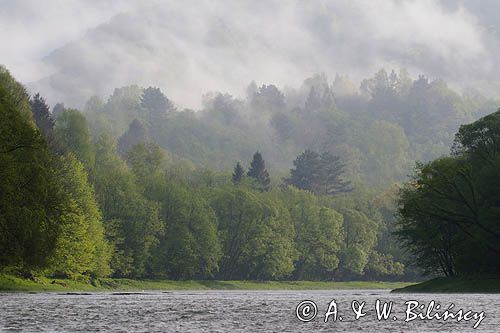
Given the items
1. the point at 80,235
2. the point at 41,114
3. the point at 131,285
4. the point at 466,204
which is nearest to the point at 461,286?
the point at 466,204

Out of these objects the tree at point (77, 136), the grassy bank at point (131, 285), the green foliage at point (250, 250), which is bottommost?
the grassy bank at point (131, 285)

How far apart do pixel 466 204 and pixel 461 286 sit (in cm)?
994

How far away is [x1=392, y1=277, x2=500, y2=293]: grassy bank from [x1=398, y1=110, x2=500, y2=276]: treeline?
9.02 feet

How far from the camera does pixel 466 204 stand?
107375 millimetres

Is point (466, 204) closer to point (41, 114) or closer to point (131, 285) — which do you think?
point (131, 285)

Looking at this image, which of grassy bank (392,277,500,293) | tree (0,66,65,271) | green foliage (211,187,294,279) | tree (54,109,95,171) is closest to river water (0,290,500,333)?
tree (0,66,65,271)

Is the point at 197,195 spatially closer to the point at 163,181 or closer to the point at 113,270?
the point at 163,181

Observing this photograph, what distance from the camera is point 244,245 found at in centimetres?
19675

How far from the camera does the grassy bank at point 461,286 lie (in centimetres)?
10500

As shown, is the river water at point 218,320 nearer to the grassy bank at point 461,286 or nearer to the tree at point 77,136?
the grassy bank at point 461,286

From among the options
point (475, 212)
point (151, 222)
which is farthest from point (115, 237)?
point (475, 212)

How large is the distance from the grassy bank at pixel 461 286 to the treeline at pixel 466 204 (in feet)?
9.02

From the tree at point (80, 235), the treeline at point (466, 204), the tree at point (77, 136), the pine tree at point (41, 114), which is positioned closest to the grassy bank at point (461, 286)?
the treeline at point (466, 204)

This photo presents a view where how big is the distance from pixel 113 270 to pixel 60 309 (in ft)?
285
